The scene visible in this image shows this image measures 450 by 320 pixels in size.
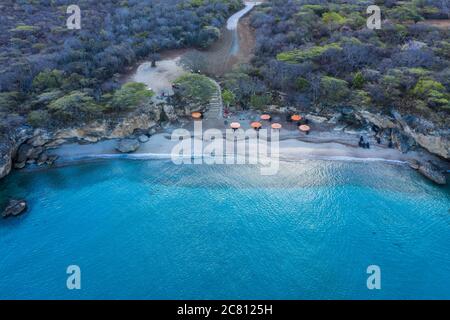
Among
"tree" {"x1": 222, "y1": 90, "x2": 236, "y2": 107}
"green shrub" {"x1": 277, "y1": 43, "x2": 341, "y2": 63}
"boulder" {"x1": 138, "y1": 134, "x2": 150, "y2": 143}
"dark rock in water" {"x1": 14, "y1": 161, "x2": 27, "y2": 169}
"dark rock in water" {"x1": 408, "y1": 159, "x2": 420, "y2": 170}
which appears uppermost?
"green shrub" {"x1": 277, "y1": 43, "x2": 341, "y2": 63}

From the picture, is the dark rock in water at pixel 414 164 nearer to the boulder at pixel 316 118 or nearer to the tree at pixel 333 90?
the boulder at pixel 316 118

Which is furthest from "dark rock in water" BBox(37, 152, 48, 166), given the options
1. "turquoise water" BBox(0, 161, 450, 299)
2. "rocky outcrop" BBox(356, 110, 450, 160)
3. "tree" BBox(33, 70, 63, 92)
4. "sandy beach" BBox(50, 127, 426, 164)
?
"rocky outcrop" BBox(356, 110, 450, 160)

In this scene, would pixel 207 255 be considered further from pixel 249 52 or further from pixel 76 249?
pixel 249 52

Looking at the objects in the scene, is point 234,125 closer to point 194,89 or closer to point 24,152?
point 194,89

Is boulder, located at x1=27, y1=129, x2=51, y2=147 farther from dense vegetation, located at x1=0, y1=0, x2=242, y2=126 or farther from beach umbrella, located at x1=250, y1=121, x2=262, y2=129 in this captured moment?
beach umbrella, located at x1=250, y1=121, x2=262, y2=129

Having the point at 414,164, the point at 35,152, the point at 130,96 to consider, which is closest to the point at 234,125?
the point at 130,96
